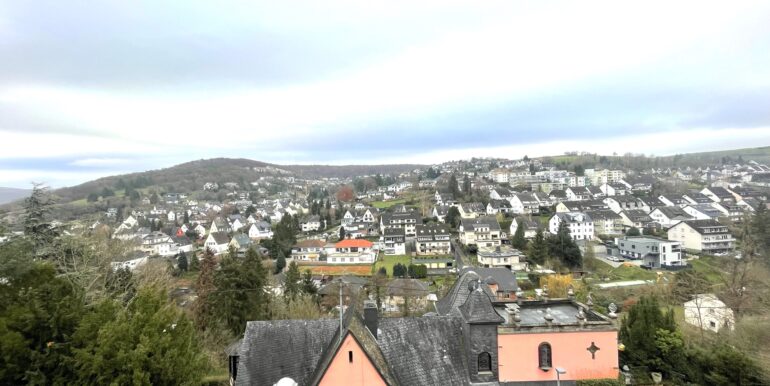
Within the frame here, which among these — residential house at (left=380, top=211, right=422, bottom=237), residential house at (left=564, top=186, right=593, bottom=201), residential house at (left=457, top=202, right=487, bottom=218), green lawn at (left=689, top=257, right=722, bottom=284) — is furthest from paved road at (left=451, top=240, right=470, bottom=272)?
residential house at (left=564, top=186, right=593, bottom=201)

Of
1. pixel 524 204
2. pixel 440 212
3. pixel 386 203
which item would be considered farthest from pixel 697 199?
pixel 386 203

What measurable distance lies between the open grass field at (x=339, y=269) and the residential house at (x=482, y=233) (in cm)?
1887

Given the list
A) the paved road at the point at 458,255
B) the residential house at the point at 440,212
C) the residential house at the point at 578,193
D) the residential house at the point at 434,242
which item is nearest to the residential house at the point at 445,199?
the residential house at the point at 440,212

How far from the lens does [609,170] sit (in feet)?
467

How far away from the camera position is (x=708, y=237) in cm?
6719

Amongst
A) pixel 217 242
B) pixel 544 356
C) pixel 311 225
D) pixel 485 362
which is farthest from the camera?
pixel 311 225

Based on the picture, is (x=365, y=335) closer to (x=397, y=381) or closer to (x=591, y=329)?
(x=397, y=381)

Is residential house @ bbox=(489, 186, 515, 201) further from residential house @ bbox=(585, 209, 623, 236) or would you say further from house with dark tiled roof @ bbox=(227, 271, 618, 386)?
house with dark tiled roof @ bbox=(227, 271, 618, 386)

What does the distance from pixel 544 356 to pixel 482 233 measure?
54163 millimetres

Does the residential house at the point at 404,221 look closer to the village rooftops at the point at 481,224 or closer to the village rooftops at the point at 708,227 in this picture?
the village rooftops at the point at 481,224

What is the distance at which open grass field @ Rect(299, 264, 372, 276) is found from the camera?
191 feet

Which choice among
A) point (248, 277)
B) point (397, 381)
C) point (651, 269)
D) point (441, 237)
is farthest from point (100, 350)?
point (651, 269)

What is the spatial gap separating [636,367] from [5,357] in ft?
75.3

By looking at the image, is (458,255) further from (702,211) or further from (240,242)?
(702,211)
